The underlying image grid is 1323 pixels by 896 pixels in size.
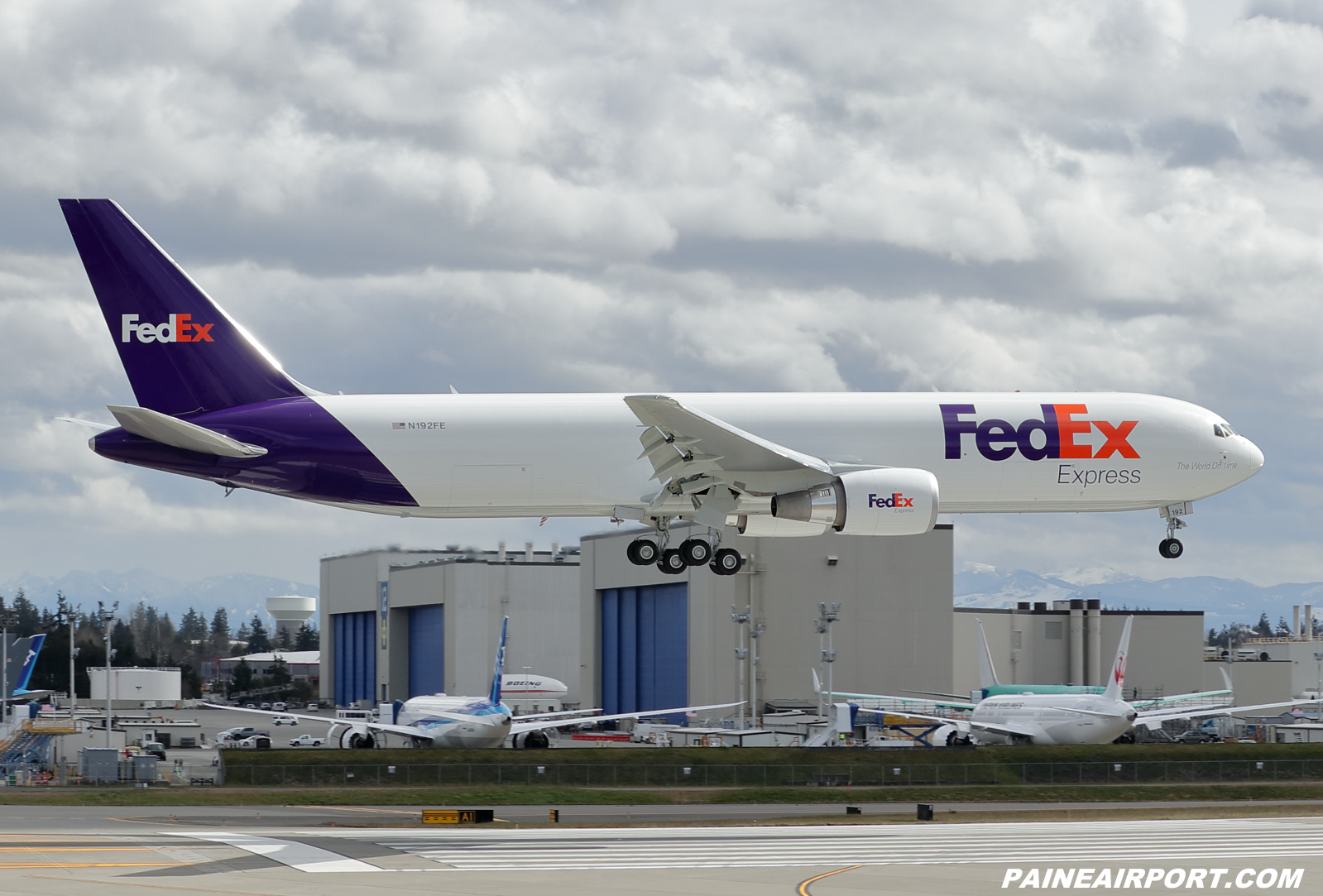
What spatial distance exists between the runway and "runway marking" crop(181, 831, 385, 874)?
0.22ft

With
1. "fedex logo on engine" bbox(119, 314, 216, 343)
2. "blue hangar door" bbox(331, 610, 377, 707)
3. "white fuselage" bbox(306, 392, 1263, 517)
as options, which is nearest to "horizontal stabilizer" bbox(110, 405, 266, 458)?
"white fuselage" bbox(306, 392, 1263, 517)

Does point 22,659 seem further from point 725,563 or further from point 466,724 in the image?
point 725,563

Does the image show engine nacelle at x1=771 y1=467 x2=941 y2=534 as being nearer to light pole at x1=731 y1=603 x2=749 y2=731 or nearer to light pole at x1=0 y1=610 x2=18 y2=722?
light pole at x1=731 y1=603 x2=749 y2=731

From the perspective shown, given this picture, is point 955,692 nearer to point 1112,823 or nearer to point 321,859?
point 1112,823

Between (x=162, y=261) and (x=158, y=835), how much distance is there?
1745 centimetres

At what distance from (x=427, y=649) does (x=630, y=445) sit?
117723 millimetres

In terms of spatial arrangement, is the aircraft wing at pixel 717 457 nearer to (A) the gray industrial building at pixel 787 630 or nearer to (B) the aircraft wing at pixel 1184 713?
(A) the gray industrial building at pixel 787 630

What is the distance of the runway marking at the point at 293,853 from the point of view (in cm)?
3669

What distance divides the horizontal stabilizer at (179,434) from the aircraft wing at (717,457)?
11.0m

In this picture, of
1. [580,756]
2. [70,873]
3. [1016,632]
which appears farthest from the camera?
[1016,632]

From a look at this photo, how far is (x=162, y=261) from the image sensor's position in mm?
44438

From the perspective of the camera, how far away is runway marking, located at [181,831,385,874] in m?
36.7

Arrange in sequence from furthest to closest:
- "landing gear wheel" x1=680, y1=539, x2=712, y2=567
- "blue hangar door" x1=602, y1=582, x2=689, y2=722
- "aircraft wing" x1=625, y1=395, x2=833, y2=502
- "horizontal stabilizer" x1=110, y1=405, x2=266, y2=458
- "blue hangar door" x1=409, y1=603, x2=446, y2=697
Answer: "blue hangar door" x1=409, y1=603, x2=446, y2=697 < "blue hangar door" x1=602, y1=582, x2=689, y2=722 < "landing gear wheel" x1=680, y1=539, x2=712, y2=567 < "aircraft wing" x1=625, y1=395, x2=833, y2=502 < "horizontal stabilizer" x1=110, y1=405, x2=266, y2=458

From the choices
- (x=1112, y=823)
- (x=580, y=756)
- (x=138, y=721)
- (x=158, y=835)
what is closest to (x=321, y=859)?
(x=158, y=835)
